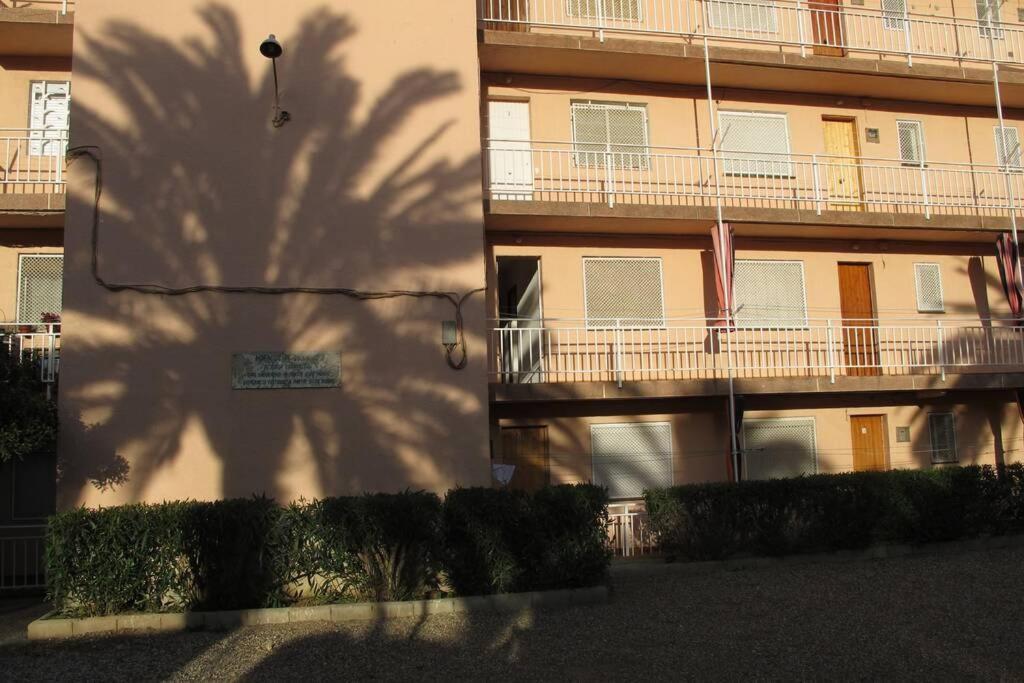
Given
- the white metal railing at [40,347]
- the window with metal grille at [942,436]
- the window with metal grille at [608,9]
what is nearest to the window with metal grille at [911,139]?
the window with metal grille at [942,436]

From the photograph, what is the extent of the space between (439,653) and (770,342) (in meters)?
9.27

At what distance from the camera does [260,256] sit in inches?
457

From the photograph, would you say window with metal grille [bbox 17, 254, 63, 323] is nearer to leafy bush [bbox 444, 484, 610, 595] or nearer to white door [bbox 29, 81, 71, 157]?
white door [bbox 29, 81, 71, 157]

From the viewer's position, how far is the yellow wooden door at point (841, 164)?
16391mm

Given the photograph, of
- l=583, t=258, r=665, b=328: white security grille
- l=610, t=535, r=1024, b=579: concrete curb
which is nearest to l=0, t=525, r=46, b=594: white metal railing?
l=610, t=535, r=1024, b=579: concrete curb

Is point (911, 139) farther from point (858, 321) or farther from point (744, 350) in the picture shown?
point (744, 350)

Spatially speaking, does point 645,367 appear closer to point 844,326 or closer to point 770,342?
point 770,342

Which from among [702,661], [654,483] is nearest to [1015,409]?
[654,483]

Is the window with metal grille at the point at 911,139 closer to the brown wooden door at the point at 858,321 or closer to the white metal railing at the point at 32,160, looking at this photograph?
the brown wooden door at the point at 858,321

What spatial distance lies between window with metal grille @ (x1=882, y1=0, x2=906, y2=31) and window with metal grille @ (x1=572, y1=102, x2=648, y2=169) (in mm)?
5328

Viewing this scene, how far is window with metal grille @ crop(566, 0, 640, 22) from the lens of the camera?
15805mm

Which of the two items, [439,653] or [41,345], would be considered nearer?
[439,653]

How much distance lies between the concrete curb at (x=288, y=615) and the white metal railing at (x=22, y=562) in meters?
2.99

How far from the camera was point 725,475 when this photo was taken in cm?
1480
